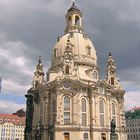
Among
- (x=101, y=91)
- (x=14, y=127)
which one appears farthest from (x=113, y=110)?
(x=14, y=127)

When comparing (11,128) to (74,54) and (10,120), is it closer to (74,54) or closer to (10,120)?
(10,120)

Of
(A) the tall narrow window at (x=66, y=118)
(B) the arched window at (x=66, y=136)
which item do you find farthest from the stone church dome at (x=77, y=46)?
(B) the arched window at (x=66, y=136)

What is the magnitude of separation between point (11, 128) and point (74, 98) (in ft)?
238

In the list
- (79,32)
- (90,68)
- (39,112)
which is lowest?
(39,112)

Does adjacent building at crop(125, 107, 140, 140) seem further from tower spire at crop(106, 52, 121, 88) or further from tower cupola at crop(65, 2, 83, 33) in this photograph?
tower cupola at crop(65, 2, 83, 33)

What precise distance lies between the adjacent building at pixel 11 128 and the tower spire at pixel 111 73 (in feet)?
215

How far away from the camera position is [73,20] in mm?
86250

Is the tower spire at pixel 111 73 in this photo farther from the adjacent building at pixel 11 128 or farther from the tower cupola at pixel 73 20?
the adjacent building at pixel 11 128

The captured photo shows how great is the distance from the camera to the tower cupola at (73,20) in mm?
85250

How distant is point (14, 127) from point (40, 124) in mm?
65140

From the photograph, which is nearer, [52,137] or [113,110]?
[52,137]

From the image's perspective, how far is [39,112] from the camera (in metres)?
74.2

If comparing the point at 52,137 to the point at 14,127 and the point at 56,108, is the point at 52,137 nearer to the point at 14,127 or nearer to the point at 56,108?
the point at 56,108

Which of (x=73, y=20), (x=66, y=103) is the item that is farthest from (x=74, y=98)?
(x=73, y=20)
